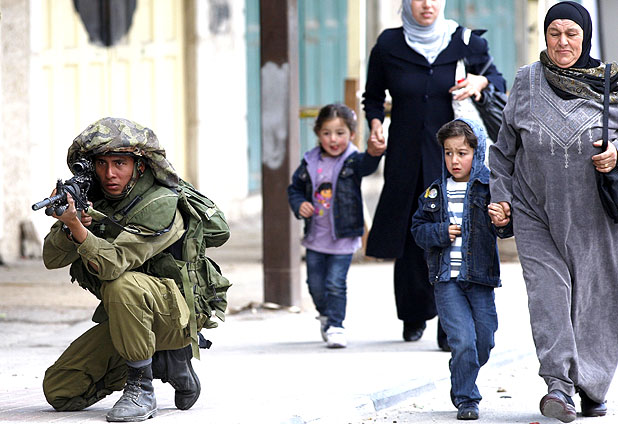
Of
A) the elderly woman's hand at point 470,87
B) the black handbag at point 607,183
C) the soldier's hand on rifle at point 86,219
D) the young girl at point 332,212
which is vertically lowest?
the young girl at point 332,212

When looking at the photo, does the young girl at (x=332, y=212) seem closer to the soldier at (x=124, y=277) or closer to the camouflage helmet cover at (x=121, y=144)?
the soldier at (x=124, y=277)

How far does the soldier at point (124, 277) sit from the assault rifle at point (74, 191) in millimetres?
34

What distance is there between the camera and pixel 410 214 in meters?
7.09

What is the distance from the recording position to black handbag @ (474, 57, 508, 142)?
6.87m

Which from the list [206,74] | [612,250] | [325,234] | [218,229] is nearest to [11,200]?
[206,74]

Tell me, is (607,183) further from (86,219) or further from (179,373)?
(86,219)

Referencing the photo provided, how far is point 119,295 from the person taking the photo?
4.93 m

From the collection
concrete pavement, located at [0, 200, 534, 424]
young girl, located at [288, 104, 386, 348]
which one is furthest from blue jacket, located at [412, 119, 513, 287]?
young girl, located at [288, 104, 386, 348]

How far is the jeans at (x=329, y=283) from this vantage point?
7301 millimetres

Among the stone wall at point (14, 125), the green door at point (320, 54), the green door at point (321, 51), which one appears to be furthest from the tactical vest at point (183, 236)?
the green door at point (321, 51)

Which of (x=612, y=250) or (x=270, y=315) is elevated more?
(x=612, y=250)

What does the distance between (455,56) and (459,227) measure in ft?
5.25

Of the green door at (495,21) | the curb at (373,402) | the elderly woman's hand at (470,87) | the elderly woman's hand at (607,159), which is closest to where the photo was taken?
the elderly woman's hand at (607,159)

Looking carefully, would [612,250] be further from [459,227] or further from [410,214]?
[410,214]
